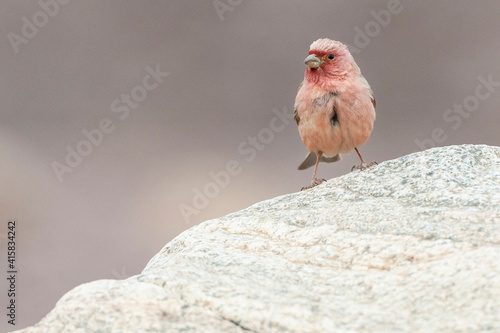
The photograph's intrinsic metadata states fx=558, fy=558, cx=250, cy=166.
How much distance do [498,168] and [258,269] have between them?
1.92 m

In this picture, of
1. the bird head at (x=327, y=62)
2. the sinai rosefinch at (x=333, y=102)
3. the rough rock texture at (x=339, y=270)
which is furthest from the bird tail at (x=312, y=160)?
the rough rock texture at (x=339, y=270)

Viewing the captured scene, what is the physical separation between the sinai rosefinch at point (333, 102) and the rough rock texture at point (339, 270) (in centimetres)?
88

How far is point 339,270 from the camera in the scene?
108 inches

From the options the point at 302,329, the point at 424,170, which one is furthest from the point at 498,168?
the point at 302,329

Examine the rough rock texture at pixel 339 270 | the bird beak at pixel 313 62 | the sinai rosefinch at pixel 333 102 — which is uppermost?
the bird beak at pixel 313 62

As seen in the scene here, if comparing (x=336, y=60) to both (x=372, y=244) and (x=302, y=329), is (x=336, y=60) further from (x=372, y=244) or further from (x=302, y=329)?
(x=302, y=329)

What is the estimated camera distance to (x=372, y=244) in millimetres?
2895

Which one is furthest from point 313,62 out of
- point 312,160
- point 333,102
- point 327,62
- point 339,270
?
point 339,270

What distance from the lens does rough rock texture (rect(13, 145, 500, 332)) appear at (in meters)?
2.21

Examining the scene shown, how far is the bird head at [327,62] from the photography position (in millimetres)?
4652

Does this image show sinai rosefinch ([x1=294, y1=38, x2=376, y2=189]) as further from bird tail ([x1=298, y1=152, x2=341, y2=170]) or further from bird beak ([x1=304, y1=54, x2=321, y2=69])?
bird tail ([x1=298, y1=152, x2=341, y2=170])

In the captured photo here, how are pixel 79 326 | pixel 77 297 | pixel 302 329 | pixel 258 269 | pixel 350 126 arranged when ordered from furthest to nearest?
pixel 350 126
pixel 258 269
pixel 77 297
pixel 79 326
pixel 302 329

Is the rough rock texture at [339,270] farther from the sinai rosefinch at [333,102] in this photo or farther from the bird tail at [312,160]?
the bird tail at [312,160]

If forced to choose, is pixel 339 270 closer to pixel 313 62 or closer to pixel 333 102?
pixel 333 102
